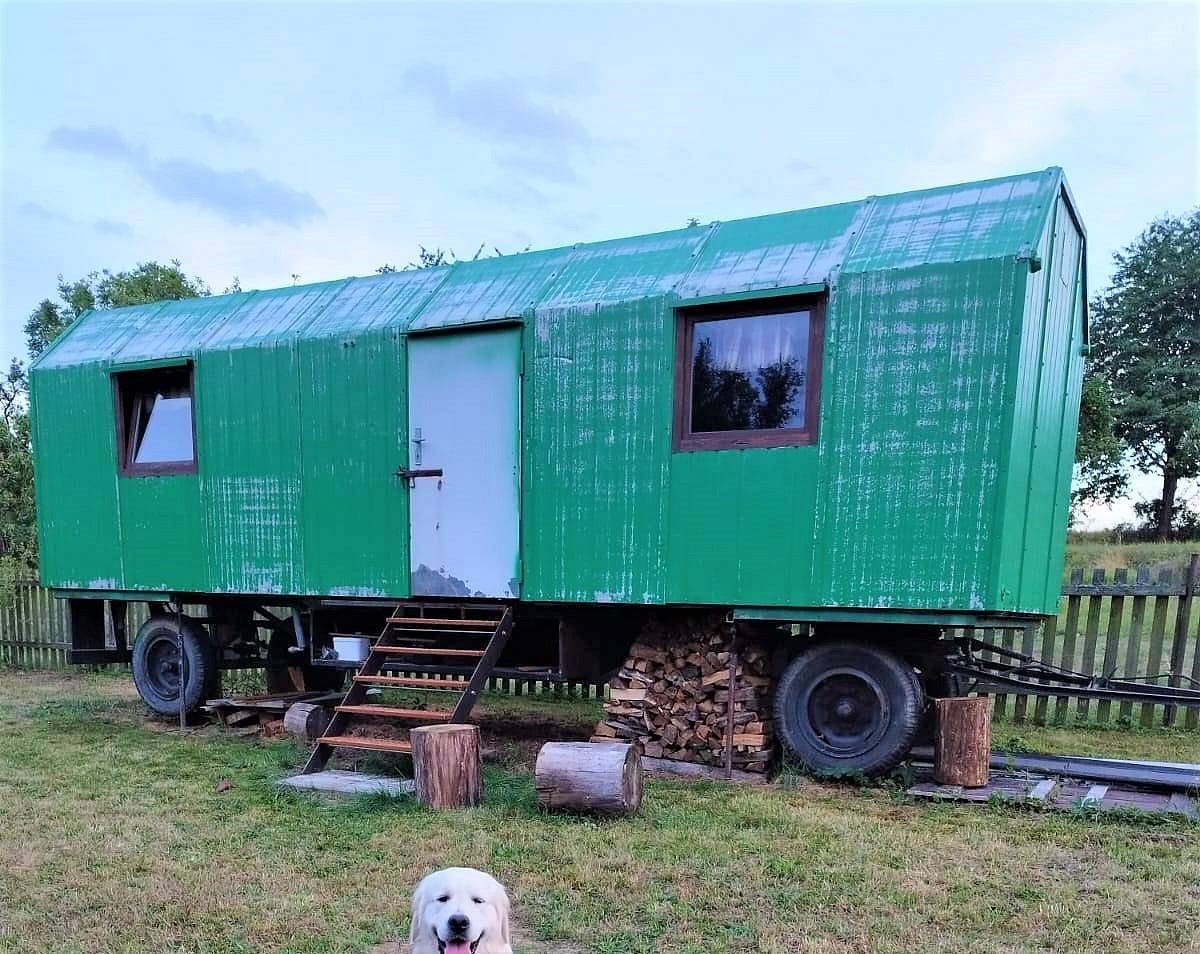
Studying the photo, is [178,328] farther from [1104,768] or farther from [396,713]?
[1104,768]

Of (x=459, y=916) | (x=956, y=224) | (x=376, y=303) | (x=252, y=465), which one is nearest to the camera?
(x=459, y=916)

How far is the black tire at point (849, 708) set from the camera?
17.5ft

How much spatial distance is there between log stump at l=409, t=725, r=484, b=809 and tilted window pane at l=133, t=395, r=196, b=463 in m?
4.52

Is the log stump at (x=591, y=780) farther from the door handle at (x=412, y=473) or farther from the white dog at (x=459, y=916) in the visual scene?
the door handle at (x=412, y=473)

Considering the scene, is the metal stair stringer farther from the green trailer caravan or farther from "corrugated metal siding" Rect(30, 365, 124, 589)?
"corrugated metal siding" Rect(30, 365, 124, 589)

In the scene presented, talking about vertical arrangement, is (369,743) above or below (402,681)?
below

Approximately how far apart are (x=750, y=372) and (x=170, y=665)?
6.91 metres

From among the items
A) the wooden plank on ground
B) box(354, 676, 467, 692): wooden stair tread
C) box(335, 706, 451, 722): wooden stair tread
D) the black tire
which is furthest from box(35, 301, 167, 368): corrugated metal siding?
the wooden plank on ground

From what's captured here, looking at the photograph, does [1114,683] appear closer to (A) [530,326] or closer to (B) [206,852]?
(A) [530,326]

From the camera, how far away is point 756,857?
4074 millimetres

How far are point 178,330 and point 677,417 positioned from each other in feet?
18.3

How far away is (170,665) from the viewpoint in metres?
8.36

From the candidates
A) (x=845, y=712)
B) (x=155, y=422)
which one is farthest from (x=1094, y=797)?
(x=155, y=422)

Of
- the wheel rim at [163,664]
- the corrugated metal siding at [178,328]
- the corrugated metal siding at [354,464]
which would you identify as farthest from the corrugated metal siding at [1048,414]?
the wheel rim at [163,664]
